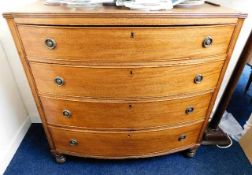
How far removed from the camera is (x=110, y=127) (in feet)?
3.76

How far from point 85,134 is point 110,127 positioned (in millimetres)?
170

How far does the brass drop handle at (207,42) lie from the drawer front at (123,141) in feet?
1.75

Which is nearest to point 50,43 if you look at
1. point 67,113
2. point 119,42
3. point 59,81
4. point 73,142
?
point 59,81

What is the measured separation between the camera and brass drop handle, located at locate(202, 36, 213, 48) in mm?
906

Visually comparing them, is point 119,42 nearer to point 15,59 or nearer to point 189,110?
point 189,110

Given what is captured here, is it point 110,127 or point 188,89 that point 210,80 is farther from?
point 110,127

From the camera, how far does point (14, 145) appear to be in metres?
1.50

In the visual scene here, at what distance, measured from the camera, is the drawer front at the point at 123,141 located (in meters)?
1.19

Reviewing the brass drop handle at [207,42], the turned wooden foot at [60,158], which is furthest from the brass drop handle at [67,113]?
the brass drop handle at [207,42]

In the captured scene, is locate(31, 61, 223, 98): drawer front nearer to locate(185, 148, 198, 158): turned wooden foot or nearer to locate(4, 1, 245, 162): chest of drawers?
locate(4, 1, 245, 162): chest of drawers

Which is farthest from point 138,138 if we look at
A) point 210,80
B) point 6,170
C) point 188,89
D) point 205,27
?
point 6,170

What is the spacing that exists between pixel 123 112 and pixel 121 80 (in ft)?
0.69

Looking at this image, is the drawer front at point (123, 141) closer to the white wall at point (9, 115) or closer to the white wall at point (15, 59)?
the white wall at point (9, 115)

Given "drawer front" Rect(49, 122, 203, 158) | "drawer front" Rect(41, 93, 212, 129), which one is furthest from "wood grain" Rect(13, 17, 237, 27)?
"drawer front" Rect(49, 122, 203, 158)
